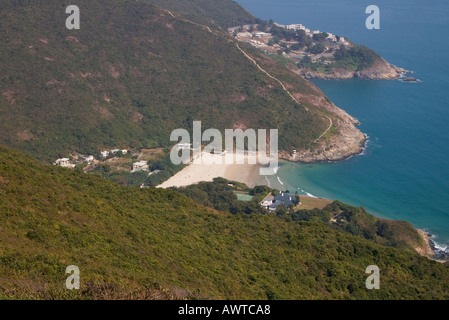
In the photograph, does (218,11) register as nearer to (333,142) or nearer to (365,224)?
(333,142)

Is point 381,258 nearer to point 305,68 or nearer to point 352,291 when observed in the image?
point 352,291

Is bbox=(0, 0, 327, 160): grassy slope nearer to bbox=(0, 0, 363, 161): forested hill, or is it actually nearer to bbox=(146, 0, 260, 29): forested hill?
bbox=(0, 0, 363, 161): forested hill

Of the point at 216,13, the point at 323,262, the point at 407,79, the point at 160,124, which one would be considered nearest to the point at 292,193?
Result: the point at 160,124

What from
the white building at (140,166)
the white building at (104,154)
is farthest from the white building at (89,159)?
the white building at (140,166)

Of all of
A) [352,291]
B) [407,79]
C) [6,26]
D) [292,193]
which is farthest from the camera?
[407,79]

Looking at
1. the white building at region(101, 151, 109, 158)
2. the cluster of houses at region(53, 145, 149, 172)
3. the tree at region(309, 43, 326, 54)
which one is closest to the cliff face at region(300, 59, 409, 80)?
the tree at region(309, 43, 326, 54)
